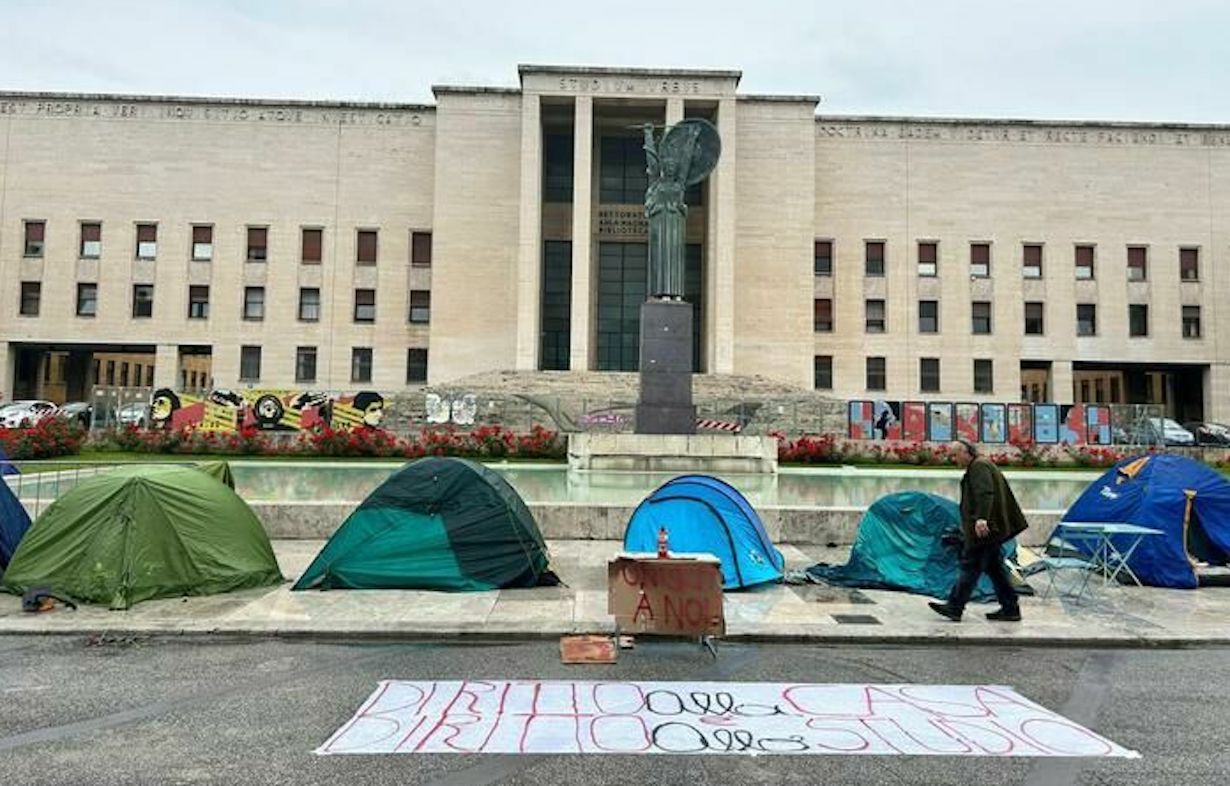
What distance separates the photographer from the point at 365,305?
48438 millimetres

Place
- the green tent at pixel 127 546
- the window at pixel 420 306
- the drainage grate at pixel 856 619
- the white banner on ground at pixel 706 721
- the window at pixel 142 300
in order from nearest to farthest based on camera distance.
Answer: the white banner on ground at pixel 706 721 → the drainage grate at pixel 856 619 → the green tent at pixel 127 546 → the window at pixel 142 300 → the window at pixel 420 306

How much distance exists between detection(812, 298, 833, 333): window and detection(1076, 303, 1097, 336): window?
15.6 metres

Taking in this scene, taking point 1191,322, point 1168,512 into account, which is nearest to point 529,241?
point 1168,512

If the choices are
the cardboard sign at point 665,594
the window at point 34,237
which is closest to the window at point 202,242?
the window at point 34,237

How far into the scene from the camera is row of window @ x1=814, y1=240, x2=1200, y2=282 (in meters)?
49.3

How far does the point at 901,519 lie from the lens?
33.5 feet

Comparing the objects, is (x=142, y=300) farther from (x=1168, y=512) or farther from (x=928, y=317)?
(x=1168, y=512)

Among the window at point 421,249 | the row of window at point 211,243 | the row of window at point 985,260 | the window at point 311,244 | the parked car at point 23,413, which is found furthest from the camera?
the row of window at point 985,260

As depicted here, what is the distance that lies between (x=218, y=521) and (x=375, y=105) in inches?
1742

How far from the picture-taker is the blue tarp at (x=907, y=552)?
979 centimetres

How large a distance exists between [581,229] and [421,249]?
1096 cm

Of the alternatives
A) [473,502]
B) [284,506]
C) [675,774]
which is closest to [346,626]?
[473,502]

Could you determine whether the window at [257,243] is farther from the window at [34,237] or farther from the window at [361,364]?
the window at [34,237]

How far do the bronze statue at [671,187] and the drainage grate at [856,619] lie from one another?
526 inches
